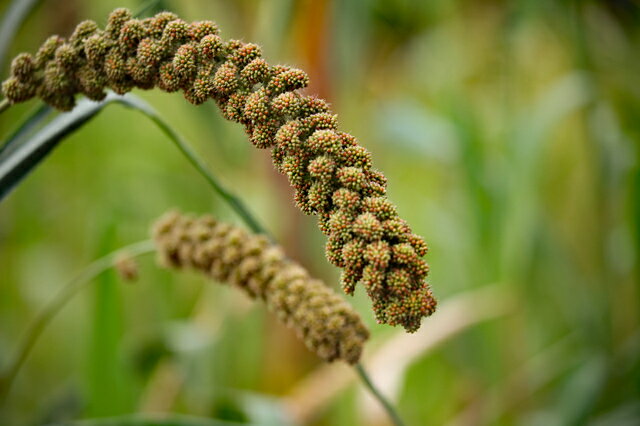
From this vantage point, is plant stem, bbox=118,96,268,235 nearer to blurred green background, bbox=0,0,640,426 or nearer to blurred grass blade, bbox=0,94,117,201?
blurred grass blade, bbox=0,94,117,201

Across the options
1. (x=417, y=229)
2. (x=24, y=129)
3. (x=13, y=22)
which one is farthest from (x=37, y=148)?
(x=417, y=229)

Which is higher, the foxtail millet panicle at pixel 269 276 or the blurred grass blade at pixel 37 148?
the blurred grass blade at pixel 37 148

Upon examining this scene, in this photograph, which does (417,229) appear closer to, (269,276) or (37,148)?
(269,276)

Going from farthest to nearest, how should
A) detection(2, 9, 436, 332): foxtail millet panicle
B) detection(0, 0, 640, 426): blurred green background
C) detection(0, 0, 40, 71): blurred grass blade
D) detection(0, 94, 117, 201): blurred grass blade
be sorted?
detection(0, 0, 640, 426): blurred green background
detection(0, 0, 40, 71): blurred grass blade
detection(0, 94, 117, 201): blurred grass blade
detection(2, 9, 436, 332): foxtail millet panicle

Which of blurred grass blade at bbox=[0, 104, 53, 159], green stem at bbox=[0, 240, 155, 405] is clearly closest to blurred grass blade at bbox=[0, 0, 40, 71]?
blurred grass blade at bbox=[0, 104, 53, 159]

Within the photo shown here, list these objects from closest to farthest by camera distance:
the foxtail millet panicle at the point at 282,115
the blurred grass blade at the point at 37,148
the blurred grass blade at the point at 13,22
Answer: the foxtail millet panicle at the point at 282,115
the blurred grass blade at the point at 37,148
the blurred grass blade at the point at 13,22

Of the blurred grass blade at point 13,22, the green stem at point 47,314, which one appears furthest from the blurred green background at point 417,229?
the green stem at point 47,314

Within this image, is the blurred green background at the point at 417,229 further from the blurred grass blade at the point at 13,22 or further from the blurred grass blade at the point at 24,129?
the blurred grass blade at the point at 24,129
